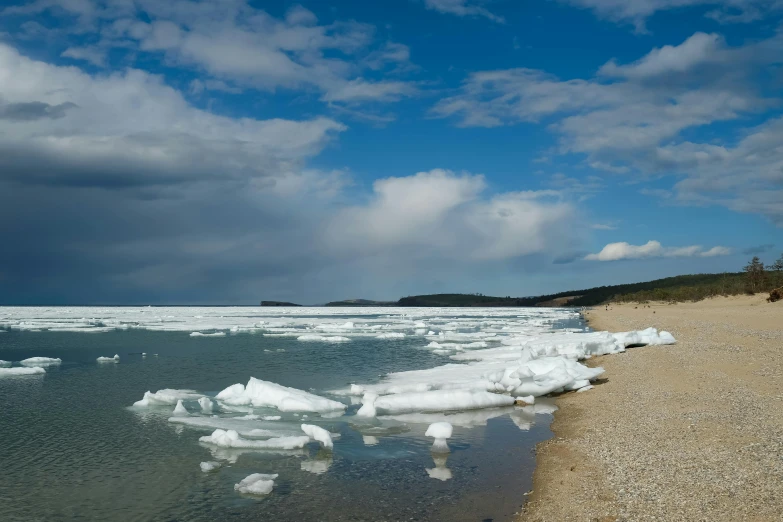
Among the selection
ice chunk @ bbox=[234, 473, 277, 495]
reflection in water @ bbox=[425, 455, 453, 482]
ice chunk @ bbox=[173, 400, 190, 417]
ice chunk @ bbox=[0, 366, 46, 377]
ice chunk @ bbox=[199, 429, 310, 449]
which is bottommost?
reflection in water @ bbox=[425, 455, 453, 482]

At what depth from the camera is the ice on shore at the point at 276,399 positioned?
12.6 meters

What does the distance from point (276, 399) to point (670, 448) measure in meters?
8.33

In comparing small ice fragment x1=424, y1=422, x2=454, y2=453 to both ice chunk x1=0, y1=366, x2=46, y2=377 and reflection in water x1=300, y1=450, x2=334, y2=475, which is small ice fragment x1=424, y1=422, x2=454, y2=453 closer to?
reflection in water x1=300, y1=450, x2=334, y2=475

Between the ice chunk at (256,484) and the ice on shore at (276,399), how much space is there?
4.51 metres

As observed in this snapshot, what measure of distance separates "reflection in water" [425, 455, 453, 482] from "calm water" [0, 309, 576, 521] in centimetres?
5

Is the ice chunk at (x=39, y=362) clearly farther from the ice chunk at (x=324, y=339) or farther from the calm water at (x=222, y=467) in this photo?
the ice chunk at (x=324, y=339)

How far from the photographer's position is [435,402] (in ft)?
42.5

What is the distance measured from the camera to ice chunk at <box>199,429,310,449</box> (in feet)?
31.8

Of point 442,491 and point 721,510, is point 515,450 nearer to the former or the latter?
point 442,491

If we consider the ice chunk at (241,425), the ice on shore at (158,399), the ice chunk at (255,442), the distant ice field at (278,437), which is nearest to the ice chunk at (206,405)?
the distant ice field at (278,437)

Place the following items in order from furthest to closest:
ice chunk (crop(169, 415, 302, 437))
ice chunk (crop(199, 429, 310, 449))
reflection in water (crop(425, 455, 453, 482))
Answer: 1. ice chunk (crop(169, 415, 302, 437))
2. ice chunk (crop(199, 429, 310, 449))
3. reflection in water (crop(425, 455, 453, 482))

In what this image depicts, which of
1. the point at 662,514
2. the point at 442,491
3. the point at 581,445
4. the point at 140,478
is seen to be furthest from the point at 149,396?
the point at 662,514

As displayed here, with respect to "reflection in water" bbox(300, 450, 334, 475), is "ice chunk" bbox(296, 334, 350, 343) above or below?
above

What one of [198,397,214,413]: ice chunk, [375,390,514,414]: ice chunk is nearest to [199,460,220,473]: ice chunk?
[198,397,214,413]: ice chunk
